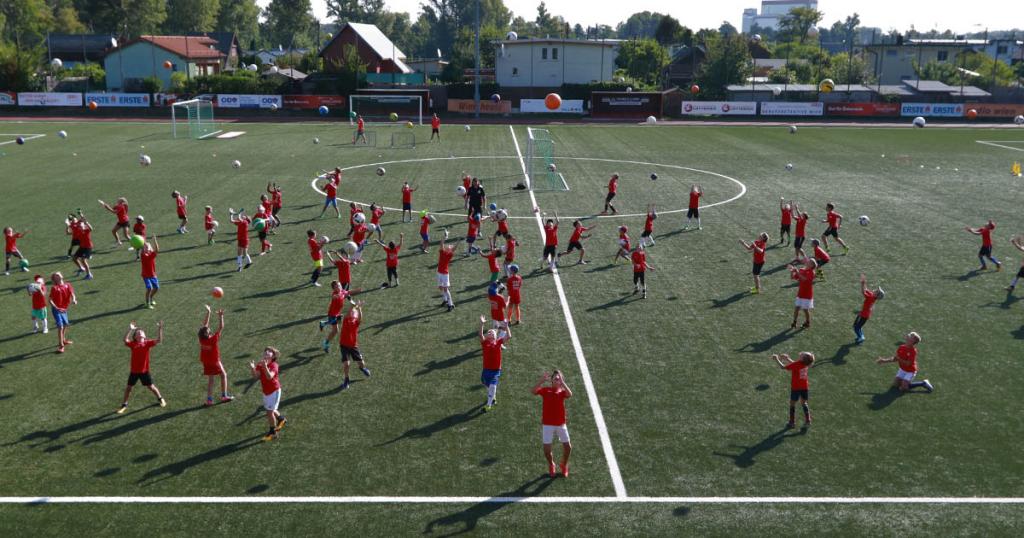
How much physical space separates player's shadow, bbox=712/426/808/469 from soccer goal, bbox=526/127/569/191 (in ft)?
81.4

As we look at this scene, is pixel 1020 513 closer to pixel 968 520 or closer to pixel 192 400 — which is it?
pixel 968 520

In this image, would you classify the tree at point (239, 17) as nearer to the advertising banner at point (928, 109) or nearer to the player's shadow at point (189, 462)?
the advertising banner at point (928, 109)

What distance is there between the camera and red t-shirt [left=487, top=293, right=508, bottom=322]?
57.8 ft

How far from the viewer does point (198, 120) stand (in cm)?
6016

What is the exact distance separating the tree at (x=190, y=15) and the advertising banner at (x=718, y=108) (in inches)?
3624

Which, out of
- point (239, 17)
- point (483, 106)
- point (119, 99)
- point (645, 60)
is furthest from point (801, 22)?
point (119, 99)

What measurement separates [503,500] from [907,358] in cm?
897

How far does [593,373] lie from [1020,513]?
788 cm

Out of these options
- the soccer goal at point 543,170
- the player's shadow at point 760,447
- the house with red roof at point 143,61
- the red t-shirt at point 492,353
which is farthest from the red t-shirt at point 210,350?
the house with red roof at point 143,61

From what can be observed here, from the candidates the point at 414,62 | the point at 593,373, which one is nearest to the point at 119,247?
the point at 593,373

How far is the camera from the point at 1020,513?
475 inches

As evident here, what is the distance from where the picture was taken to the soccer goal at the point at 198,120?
57.9 metres

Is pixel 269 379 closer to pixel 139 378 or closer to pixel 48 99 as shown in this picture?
pixel 139 378

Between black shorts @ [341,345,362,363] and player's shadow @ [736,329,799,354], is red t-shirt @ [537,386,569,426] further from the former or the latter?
player's shadow @ [736,329,799,354]
